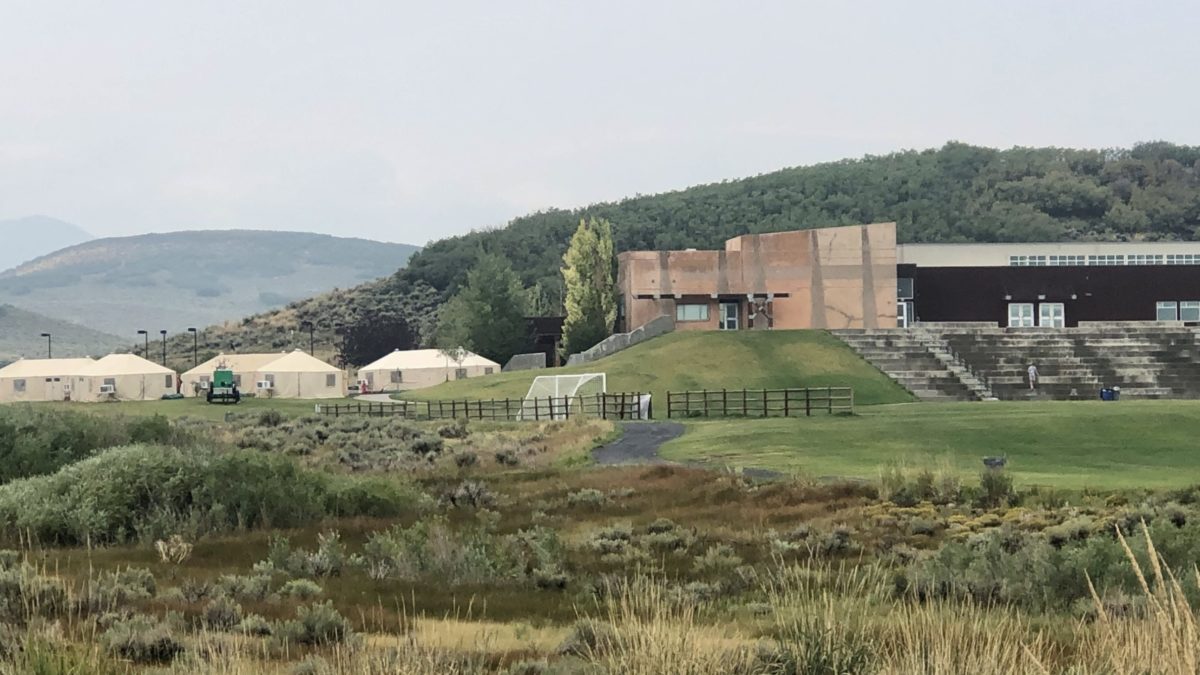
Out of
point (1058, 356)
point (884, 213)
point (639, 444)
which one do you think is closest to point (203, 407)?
point (639, 444)

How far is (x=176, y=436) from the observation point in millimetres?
32406

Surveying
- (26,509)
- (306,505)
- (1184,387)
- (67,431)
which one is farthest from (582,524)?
(1184,387)

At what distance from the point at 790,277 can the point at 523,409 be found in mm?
31390

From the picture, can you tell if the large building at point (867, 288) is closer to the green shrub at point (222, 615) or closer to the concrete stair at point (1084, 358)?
the concrete stair at point (1084, 358)

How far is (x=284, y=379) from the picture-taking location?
91375 millimetres

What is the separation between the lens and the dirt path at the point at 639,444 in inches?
1391

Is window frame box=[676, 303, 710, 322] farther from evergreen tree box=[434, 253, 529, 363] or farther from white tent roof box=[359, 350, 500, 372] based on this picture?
evergreen tree box=[434, 253, 529, 363]

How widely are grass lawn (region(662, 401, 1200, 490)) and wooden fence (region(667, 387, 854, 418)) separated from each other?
15.1 feet

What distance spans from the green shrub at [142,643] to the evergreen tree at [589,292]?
276 ft

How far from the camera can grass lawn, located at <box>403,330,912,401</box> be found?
6656 cm

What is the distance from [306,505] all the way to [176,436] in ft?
37.8

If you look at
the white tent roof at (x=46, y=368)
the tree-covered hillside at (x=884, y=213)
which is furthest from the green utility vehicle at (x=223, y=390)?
the tree-covered hillside at (x=884, y=213)

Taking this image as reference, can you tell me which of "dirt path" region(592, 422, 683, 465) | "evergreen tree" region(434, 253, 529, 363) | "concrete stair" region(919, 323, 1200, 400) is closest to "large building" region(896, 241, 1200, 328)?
"concrete stair" region(919, 323, 1200, 400)

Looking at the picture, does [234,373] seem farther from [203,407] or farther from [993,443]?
[993,443]
